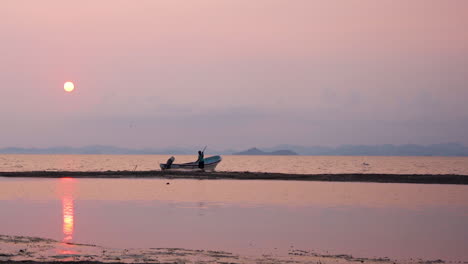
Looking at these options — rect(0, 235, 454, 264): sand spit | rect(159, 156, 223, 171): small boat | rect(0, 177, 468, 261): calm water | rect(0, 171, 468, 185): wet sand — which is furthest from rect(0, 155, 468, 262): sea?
rect(159, 156, 223, 171): small boat

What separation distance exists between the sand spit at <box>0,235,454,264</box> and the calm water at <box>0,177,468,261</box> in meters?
0.82

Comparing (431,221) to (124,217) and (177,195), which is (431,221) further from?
(177,195)

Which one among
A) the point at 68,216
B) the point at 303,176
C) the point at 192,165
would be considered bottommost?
the point at 68,216

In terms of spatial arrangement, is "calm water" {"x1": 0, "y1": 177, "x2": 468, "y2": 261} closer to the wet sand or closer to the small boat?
the wet sand

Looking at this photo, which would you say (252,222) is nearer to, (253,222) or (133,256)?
(253,222)

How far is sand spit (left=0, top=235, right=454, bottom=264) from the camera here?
524 inches

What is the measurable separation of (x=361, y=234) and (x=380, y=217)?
5248mm

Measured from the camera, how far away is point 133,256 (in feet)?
45.9

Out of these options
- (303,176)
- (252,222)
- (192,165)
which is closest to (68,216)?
(252,222)

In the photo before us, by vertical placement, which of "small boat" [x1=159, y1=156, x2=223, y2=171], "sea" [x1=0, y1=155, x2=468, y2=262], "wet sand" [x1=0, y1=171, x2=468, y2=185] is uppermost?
"small boat" [x1=159, y1=156, x2=223, y2=171]

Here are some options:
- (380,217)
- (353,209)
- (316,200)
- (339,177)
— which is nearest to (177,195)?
(316,200)

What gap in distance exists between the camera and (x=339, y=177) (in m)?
54.6

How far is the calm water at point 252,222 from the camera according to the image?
16.5 meters

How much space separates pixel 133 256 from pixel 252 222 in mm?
7990
